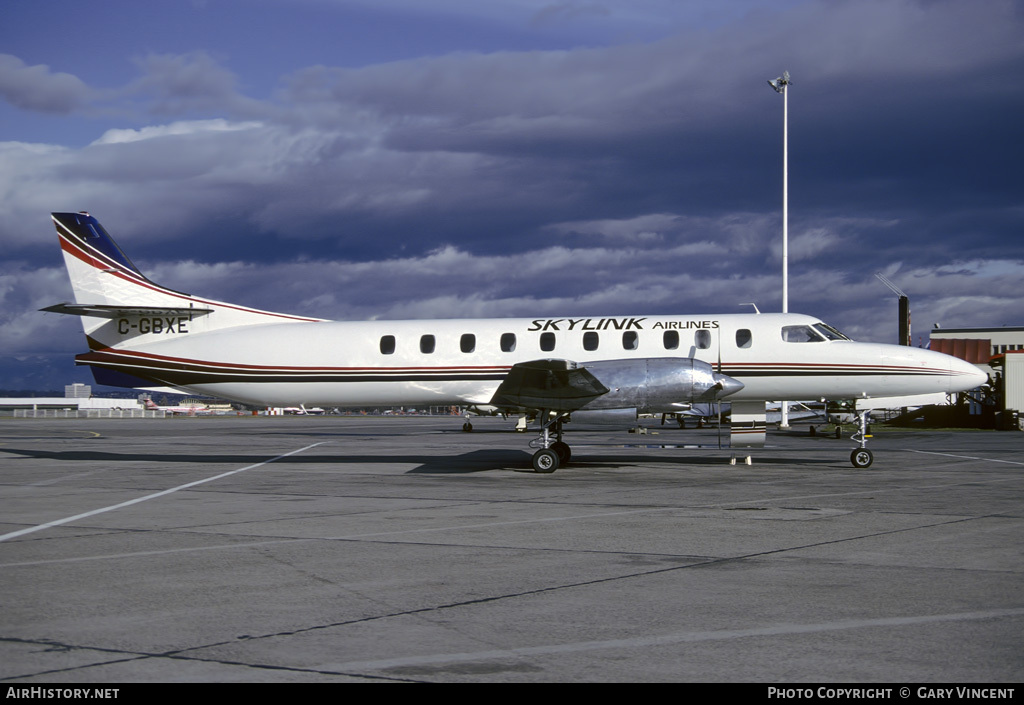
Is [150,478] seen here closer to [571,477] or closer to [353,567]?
[571,477]

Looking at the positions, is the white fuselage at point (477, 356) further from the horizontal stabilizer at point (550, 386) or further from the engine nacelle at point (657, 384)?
the horizontal stabilizer at point (550, 386)

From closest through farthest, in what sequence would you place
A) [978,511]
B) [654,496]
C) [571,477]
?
[978,511] < [654,496] < [571,477]

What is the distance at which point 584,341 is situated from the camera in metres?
19.2

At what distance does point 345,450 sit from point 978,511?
64.5 feet

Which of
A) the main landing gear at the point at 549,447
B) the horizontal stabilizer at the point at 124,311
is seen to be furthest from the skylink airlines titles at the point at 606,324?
the horizontal stabilizer at the point at 124,311

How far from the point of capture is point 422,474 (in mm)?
17781

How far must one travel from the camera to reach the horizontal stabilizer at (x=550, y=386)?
16.7 metres

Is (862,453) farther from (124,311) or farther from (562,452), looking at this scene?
(124,311)

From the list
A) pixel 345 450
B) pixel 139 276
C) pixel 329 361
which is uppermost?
pixel 139 276

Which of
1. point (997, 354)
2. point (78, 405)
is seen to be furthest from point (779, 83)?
point (78, 405)

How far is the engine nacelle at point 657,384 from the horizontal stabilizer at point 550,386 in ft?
0.95

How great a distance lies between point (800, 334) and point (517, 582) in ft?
45.0

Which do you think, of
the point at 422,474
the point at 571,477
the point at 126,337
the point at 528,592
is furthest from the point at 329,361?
the point at 528,592

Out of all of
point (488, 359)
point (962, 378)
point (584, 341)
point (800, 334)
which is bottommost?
point (962, 378)
